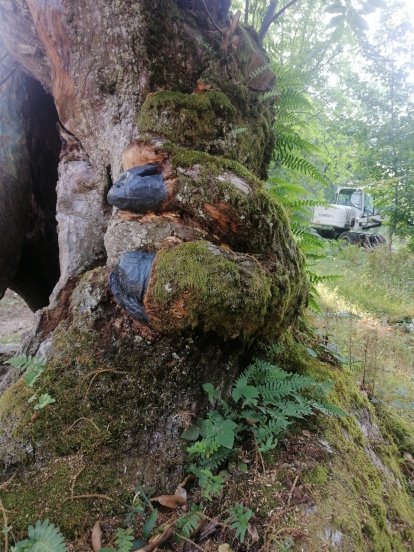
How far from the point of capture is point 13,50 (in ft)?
9.69

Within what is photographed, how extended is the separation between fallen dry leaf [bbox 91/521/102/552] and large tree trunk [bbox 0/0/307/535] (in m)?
0.05

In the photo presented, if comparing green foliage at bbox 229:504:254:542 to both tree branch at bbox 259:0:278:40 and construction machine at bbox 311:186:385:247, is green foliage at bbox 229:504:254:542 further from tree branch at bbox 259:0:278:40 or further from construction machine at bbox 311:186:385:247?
construction machine at bbox 311:186:385:247

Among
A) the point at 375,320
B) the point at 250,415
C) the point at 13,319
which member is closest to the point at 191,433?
the point at 250,415

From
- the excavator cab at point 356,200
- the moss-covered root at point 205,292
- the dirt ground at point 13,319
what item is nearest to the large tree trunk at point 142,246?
the moss-covered root at point 205,292

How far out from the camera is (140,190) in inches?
77.2

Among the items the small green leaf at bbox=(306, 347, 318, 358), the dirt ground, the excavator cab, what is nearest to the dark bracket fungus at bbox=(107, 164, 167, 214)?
the small green leaf at bbox=(306, 347, 318, 358)

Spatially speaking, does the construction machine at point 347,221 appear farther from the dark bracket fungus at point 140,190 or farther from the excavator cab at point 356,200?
the dark bracket fungus at point 140,190

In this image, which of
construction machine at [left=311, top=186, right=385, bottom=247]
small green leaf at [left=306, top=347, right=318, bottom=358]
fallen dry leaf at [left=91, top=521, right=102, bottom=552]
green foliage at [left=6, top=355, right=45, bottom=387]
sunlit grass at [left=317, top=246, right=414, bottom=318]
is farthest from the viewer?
construction machine at [left=311, top=186, right=385, bottom=247]

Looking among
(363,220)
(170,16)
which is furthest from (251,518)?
(363,220)

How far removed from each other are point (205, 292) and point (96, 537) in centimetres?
109

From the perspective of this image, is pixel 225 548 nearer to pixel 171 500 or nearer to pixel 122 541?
pixel 171 500

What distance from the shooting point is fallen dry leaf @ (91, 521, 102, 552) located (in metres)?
1.42

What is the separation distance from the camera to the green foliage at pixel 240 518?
1.45 m

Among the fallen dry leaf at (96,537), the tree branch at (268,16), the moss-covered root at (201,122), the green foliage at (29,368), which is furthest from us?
the tree branch at (268,16)
